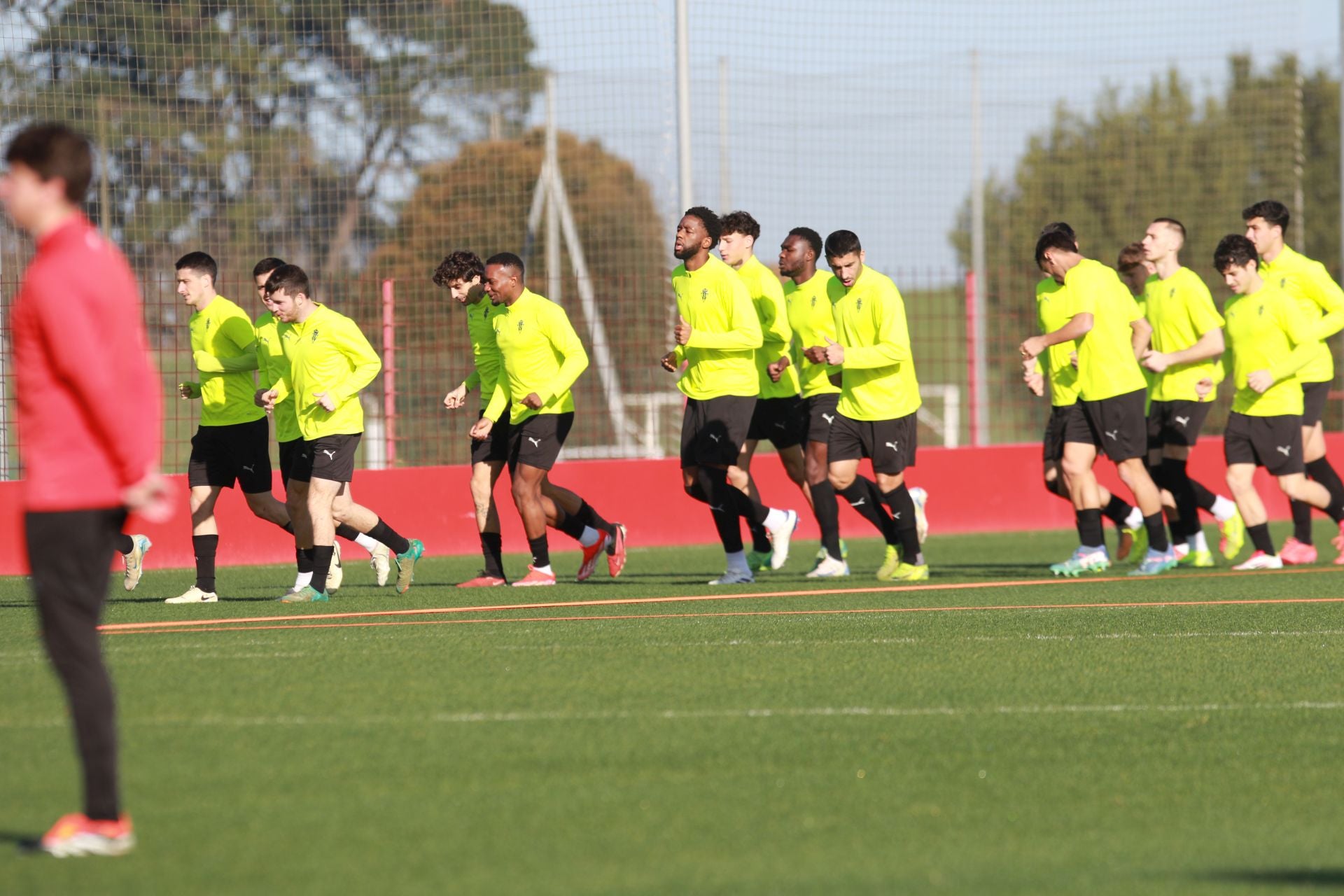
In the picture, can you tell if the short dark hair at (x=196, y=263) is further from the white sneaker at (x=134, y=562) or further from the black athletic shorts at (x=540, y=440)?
the black athletic shorts at (x=540, y=440)

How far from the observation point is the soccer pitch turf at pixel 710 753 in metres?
4.51

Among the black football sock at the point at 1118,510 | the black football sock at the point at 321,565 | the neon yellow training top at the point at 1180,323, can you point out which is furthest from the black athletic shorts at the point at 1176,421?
the black football sock at the point at 321,565

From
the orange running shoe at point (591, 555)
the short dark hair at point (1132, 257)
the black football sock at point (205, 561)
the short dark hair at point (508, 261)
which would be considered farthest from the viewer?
the short dark hair at point (1132, 257)

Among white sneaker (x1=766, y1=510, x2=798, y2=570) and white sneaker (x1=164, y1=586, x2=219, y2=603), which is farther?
white sneaker (x1=766, y1=510, x2=798, y2=570)

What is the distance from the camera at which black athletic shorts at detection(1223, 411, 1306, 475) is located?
12.5 m

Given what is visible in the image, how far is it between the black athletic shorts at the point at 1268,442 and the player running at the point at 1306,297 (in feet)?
1.48

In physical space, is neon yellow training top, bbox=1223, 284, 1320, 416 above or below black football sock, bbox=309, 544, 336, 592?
above

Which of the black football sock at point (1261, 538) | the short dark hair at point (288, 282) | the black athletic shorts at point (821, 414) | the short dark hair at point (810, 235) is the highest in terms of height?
the short dark hair at point (810, 235)

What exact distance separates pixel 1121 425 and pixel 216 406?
6.07 metres

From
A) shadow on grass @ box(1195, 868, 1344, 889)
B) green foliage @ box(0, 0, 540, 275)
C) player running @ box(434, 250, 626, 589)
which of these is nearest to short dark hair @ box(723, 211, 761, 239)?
player running @ box(434, 250, 626, 589)

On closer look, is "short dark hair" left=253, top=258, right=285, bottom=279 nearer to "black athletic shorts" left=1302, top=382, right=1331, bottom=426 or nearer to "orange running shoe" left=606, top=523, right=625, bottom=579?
"orange running shoe" left=606, top=523, right=625, bottom=579

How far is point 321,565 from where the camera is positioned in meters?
11.1

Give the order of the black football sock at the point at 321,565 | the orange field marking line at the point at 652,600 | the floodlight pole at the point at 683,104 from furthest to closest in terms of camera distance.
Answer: the floodlight pole at the point at 683,104
the black football sock at the point at 321,565
the orange field marking line at the point at 652,600

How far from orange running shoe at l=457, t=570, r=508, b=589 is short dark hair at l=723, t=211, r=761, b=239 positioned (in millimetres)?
2907
